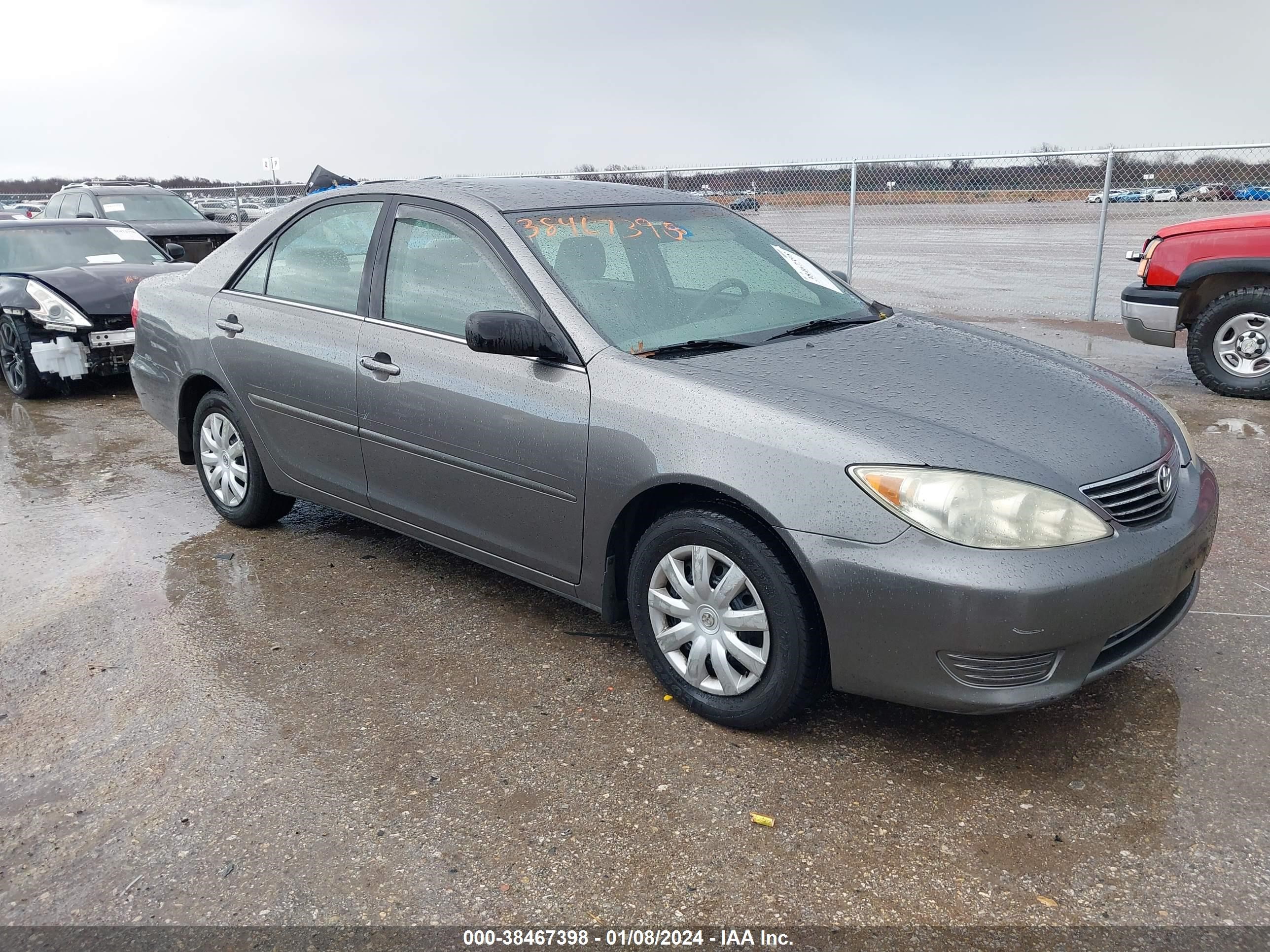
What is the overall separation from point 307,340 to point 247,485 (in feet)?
3.37

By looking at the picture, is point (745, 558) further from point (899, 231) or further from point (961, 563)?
point (899, 231)

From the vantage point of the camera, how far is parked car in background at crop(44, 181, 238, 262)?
1368cm

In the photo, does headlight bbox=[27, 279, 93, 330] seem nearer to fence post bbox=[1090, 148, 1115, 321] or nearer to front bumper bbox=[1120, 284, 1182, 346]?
front bumper bbox=[1120, 284, 1182, 346]

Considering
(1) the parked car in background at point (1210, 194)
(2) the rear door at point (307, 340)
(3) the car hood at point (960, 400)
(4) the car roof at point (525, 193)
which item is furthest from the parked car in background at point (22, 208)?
(3) the car hood at point (960, 400)

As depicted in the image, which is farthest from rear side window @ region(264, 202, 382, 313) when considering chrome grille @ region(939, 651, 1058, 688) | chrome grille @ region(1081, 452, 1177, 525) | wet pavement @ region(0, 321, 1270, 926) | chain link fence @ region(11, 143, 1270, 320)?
chain link fence @ region(11, 143, 1270, 320)

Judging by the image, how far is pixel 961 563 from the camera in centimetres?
268

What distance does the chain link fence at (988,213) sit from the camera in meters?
11.3

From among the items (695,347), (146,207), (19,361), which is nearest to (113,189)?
(146,207)

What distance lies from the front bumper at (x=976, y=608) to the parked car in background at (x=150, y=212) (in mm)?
12476

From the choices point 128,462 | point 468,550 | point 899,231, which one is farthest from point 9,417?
point 899,231

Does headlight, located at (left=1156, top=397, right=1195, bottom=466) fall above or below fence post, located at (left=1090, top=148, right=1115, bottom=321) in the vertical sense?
below

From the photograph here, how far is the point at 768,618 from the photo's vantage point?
2.99 meters

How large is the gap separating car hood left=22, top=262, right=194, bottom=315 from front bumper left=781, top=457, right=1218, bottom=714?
6.95m

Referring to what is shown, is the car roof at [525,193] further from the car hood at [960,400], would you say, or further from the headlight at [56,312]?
the headlight at [56,312]
